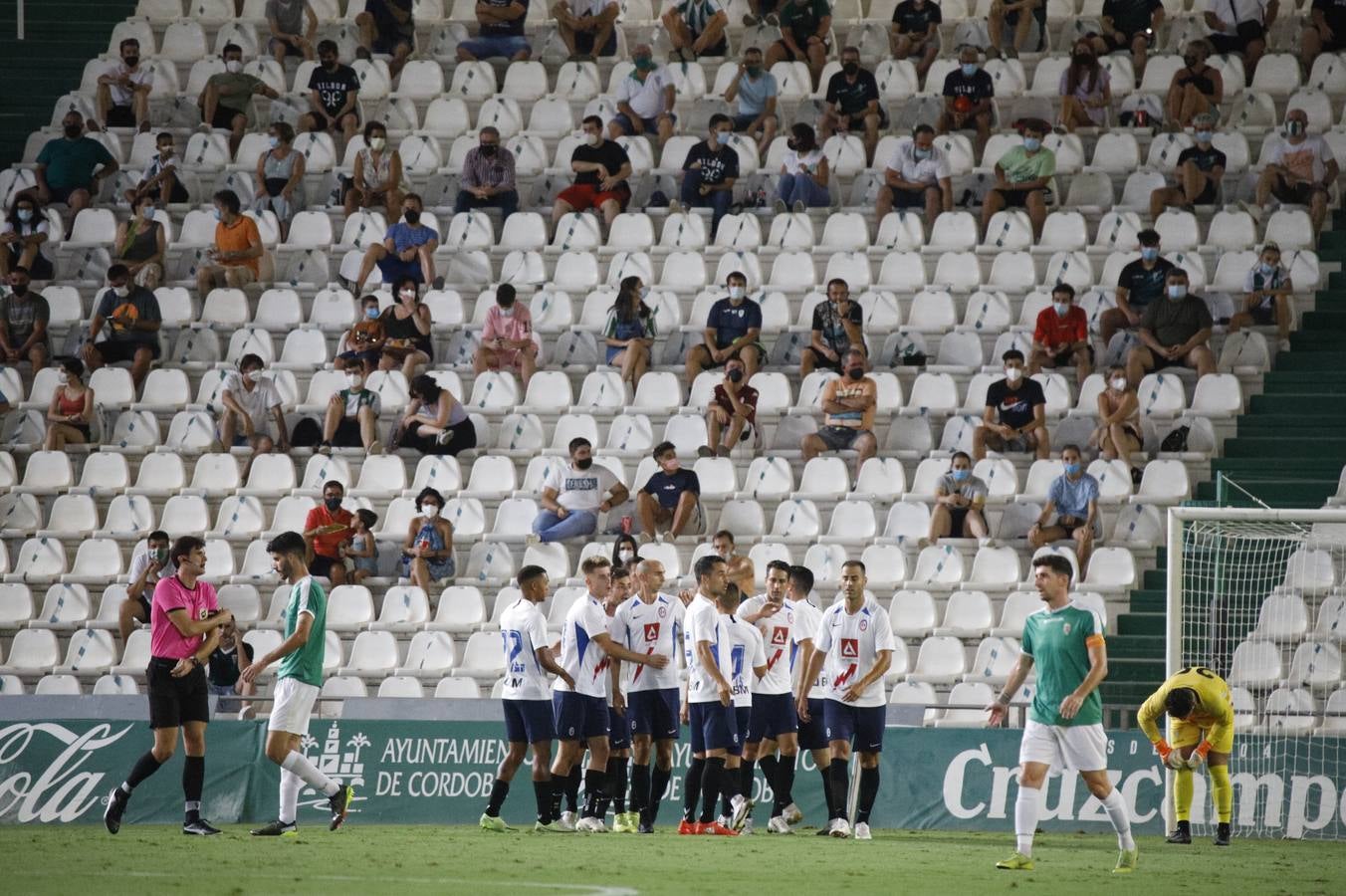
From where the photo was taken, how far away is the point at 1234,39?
2425 centimetres

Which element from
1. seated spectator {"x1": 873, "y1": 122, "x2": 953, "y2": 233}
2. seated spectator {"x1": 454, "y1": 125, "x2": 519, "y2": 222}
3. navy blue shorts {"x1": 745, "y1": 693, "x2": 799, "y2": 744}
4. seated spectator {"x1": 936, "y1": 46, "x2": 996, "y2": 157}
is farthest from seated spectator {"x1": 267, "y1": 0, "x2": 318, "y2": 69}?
navy blue shorts {"x1": 745, "y1": 693, "x2": 799, "y2": 744}

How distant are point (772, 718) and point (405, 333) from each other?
900 cm

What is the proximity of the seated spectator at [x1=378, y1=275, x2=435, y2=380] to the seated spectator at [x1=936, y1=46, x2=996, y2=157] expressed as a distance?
7.30 meters

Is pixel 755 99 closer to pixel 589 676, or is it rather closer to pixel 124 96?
pixel 124 96

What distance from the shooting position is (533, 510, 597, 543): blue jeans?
19750 mm

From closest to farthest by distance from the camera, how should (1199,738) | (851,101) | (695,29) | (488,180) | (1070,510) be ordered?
(1199,738), (1070,510), (488,180), (851,101), (695,29)

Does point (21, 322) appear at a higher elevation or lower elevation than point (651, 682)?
higher

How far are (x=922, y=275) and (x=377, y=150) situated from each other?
24.4 ft

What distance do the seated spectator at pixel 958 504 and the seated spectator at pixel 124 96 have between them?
12.9 m

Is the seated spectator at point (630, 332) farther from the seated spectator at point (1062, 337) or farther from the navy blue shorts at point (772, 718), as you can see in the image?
the navy blue shorts at point (772, 718)

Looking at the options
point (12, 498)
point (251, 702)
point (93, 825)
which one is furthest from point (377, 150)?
point (93, 825)

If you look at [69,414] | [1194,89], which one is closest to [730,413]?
[1194,89]

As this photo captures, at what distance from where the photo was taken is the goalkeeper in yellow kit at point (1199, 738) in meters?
14.7

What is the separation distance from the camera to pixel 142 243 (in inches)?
939
